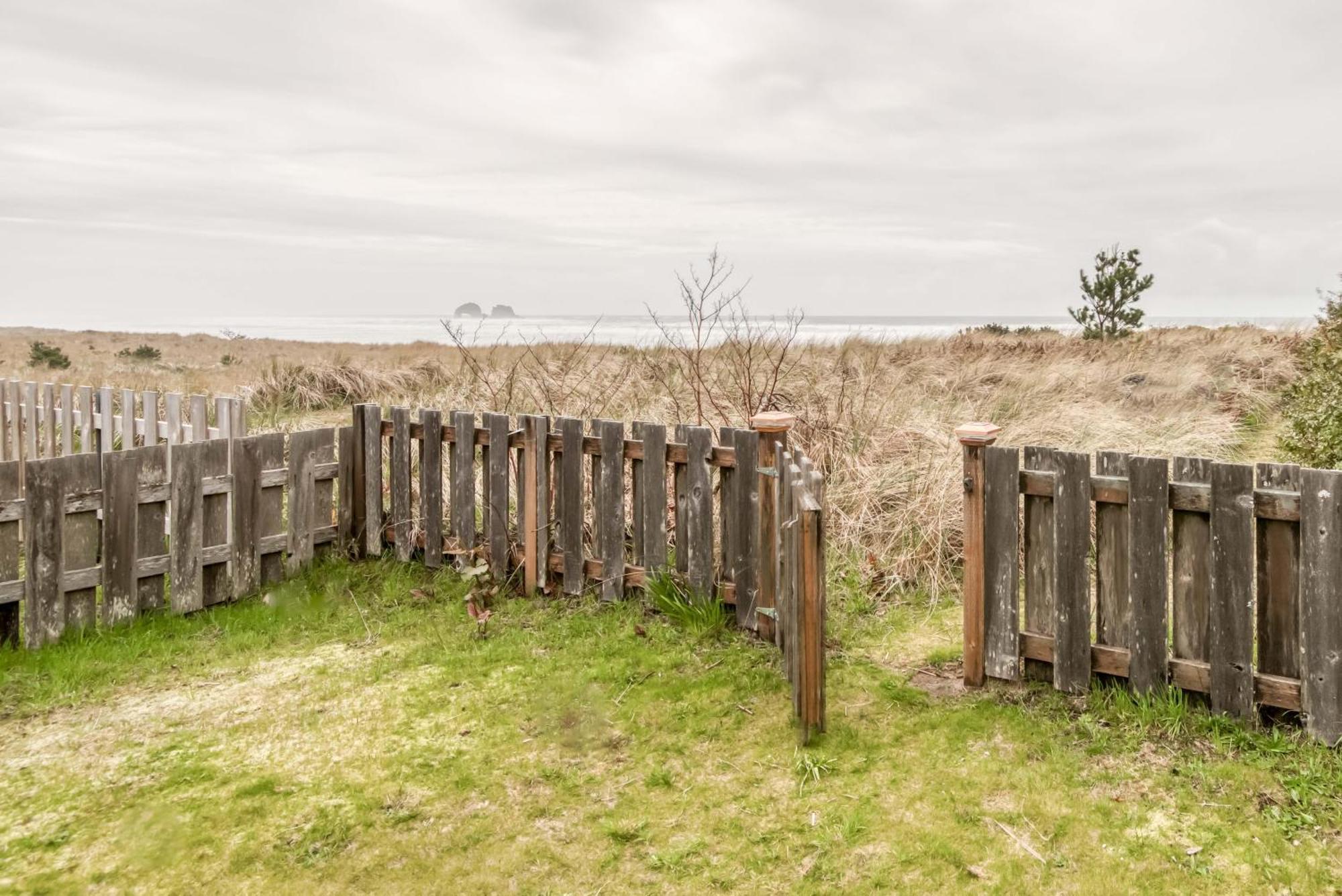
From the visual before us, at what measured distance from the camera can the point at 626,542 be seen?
613cm

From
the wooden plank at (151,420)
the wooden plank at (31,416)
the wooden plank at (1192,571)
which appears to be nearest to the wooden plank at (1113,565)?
the wooden plank at (1192,571)

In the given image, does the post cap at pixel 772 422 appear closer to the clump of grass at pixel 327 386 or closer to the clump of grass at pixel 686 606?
the clump of grass at pixel 686 606

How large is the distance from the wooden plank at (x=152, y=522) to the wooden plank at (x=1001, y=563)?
186 inches

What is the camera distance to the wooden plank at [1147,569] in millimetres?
3615

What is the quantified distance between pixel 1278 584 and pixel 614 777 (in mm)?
2763

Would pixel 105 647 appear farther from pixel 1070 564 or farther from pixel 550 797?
pixel 1070 564

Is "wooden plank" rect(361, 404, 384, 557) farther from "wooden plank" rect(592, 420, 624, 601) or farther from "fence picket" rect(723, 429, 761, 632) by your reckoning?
"fence picket" rect(723, 429, 761, 632)

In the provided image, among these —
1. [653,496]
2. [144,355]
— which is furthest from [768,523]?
[144,355]

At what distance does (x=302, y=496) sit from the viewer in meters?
6.18

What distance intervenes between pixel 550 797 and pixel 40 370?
873 inches

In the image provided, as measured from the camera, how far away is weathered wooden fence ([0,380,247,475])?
23.8 feet

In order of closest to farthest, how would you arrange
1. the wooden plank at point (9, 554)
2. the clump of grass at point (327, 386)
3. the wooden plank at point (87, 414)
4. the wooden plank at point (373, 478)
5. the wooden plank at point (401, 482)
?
the wooden plank at point (9, 554) → the wooden plank at point (401, 482) → the wooden plank at point (373, 478) → the wooden plank at point (87, 414) → the clump of grass at point (327, 386)

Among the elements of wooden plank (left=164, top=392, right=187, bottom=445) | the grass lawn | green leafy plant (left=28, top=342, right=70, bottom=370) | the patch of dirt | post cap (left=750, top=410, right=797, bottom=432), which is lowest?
the grass lawn

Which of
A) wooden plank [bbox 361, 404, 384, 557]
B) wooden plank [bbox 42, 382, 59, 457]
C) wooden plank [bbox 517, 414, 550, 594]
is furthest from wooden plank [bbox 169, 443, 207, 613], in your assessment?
wooden plank [bbox 42, 382, 59, 457]
